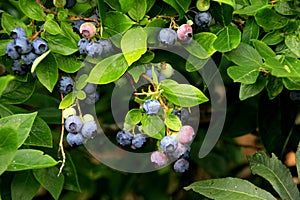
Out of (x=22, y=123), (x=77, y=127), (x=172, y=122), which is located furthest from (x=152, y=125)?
(x=22, y=123)

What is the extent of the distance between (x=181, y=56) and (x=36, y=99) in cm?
54

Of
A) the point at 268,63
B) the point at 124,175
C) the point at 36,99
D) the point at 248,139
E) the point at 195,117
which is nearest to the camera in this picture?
the point at 268,63

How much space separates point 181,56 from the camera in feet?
4.23

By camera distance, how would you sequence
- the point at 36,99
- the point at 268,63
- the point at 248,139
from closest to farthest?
the point at 268,63 < the point at 36,99 < the point at 248,139

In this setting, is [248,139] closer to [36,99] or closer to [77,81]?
[36,99]

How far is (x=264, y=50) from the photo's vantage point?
118 cm

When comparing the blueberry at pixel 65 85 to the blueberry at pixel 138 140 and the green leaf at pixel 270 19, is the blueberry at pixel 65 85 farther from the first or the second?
the green leaf at pixel 270 19

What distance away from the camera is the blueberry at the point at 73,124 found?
1147 mm

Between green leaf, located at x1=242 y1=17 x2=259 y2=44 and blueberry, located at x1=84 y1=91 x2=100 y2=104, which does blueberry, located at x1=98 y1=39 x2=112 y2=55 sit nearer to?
blueberry, located at x1=84 y1=91 x2=100 y2=104

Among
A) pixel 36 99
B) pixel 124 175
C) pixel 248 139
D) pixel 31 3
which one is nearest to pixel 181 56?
pixel 31 3

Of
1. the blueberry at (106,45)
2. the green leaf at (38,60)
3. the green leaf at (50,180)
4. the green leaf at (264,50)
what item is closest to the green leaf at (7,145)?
the green leaf at (38,60)

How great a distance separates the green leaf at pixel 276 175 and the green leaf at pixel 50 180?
0.42 metres

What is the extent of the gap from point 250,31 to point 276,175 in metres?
0.31

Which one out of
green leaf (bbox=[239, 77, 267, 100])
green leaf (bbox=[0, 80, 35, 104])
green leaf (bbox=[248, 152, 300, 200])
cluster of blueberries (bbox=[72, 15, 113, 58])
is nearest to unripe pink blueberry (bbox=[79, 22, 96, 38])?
cluster of blueberries (bbox=[72, 15, 113, 58])
